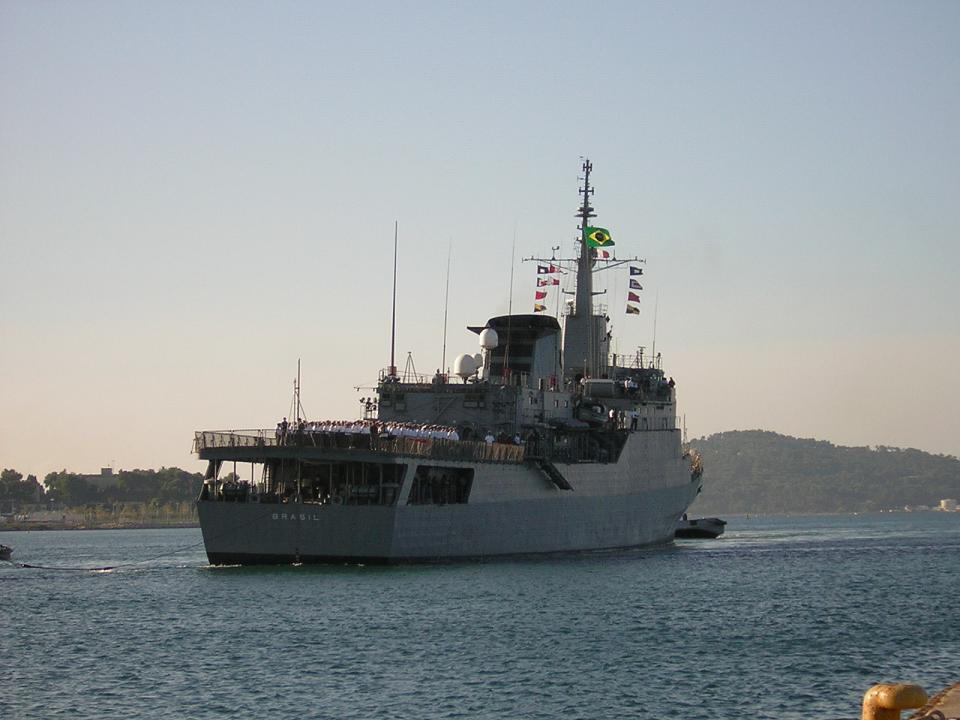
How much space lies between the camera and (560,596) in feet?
142

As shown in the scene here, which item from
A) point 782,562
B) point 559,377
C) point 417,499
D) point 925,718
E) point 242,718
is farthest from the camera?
point 559,377

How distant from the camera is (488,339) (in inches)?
2581

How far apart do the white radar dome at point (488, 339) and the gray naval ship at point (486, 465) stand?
0.08 m

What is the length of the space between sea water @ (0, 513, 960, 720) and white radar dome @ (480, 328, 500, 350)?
1453cm

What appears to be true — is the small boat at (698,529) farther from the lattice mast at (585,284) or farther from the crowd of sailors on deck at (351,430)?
the crowd of sailors on deck at (351,430)

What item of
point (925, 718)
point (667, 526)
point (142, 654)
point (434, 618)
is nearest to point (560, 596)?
point (434, 618)

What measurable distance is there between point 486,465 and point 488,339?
11.0 metres

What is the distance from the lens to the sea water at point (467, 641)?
26766 millimetres

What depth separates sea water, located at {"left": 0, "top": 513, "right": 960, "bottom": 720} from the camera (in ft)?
87.8

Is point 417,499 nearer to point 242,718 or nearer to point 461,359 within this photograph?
point 461,359

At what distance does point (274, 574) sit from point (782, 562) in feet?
76.6

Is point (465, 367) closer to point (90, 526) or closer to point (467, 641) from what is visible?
point (467, 641)

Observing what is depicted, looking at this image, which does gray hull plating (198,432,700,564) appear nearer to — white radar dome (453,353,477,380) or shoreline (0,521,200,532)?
white radar dome (453,353,477,380)

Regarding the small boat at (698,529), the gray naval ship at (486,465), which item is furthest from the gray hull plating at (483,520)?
the small boat at (698,529)
